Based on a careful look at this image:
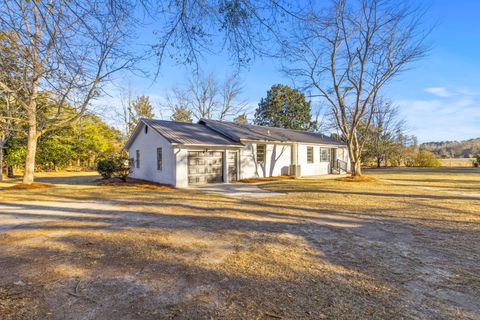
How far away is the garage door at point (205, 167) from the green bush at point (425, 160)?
27564 mm

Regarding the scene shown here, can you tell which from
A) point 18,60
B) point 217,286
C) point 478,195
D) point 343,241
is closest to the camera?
point 217,286

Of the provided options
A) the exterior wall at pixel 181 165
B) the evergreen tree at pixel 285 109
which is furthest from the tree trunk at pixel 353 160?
the evergreen tree at pixel 285 109

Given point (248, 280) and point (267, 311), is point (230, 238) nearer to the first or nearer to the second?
point (248, 280)

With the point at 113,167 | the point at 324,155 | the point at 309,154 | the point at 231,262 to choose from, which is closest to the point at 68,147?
the point at 113,167

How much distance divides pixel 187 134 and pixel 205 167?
2.36 meters

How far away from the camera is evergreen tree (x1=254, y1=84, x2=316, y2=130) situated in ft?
121

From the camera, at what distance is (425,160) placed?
100 feet

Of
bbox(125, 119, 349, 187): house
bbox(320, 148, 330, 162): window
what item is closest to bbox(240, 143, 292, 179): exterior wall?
bbox(125, 119, 349, 187): house

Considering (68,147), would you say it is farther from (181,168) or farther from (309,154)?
(309,154)

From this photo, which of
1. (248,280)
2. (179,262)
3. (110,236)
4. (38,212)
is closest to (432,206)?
(248,280)

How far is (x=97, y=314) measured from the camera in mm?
2451

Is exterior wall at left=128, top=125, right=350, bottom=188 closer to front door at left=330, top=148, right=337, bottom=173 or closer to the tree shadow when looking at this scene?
front door at left=330, top=148, right=337, bottom=173

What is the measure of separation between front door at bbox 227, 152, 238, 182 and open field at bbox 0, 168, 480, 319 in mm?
9030

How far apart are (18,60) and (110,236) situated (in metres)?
3.35
